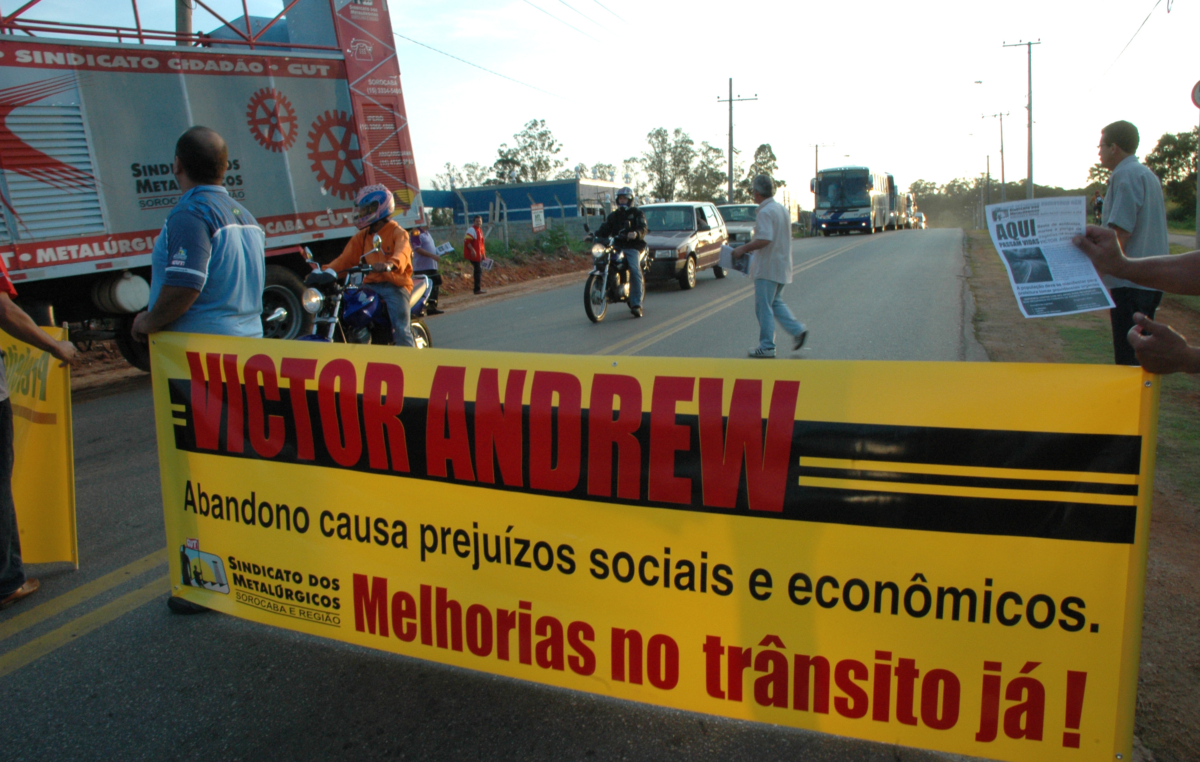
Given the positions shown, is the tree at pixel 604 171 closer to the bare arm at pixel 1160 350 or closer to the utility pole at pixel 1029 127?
the utility pole at pixel 1029 127

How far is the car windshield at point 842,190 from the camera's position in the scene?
3881 cm

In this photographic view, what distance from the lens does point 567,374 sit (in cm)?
239

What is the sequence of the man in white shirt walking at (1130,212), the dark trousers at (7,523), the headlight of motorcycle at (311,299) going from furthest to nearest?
1. the headlight of motorcycle at (311,299)
2. the man in white shirt walking at (1130,212)
3. the dark trousers at (7,523)

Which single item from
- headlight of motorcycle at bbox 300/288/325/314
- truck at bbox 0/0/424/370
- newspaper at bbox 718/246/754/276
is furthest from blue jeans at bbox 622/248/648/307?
headlight of motorcycle at bbox 300/288/325/314

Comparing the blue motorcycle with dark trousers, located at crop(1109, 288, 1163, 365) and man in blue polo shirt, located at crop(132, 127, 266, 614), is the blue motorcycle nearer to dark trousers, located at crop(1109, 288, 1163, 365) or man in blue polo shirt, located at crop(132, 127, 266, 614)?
man in blue polo shirt, located at crop(132, 127, 266, 614)

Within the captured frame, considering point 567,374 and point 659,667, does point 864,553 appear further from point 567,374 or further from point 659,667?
point 567,374

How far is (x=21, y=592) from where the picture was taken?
3.46m

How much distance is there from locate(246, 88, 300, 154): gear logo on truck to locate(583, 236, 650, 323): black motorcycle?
13.6 ft

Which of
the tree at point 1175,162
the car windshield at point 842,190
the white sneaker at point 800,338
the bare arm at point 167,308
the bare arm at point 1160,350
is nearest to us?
the bare arm at point 1160,350

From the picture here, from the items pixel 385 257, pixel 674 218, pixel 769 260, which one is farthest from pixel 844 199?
pixel 385 257

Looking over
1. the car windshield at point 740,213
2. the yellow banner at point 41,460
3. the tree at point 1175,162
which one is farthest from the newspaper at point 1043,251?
the tree at point 1175,162

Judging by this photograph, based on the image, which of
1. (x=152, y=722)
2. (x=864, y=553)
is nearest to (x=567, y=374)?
(x=864, y=553)

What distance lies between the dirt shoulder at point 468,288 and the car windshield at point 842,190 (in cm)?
1748

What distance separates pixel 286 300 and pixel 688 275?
344 inches
